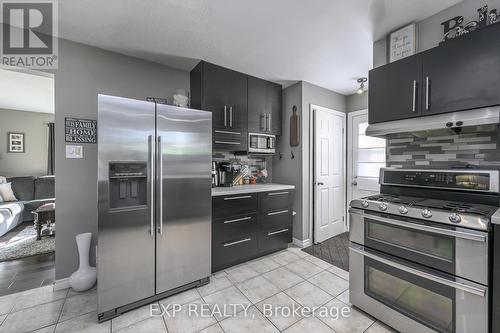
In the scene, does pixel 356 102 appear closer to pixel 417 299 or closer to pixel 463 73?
pixel 463 73

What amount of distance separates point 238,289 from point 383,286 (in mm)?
1302

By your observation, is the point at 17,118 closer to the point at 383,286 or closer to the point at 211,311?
the point at 211,311

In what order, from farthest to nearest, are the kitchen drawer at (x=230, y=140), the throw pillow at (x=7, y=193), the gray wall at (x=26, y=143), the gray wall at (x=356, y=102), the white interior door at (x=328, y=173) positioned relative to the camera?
the gray wall at (x=26, y=143), the throw pillow at (x=7, y=193), the gray wall at (x=356, y=102), the white interior door at (x=328, y=173), the kitchen drawer at (x=230, y=140)

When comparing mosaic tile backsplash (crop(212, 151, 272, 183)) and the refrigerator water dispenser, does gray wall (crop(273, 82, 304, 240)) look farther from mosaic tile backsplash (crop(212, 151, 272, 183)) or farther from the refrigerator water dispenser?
the refrigerator water dispenser

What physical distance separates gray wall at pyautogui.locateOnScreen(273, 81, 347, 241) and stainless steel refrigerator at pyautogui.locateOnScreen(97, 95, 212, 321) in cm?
151

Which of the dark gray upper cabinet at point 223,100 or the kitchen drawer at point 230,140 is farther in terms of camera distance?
the kitchen drawer at point 230,140

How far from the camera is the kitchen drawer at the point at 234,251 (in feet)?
7.82

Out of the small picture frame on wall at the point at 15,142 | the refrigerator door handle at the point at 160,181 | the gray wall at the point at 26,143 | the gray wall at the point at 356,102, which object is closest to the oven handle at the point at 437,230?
the refrigerator door handle at the point at 160,181

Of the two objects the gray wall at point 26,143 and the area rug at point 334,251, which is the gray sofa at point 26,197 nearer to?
the gray wall at point 26,143

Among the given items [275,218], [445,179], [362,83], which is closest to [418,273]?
[445,179]

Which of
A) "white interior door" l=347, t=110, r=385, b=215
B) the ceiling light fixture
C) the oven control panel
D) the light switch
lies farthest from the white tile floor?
the ceiling light fixture

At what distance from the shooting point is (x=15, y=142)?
487cm

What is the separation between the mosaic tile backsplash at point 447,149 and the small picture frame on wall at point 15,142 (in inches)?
292

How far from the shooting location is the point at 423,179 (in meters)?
1.80
